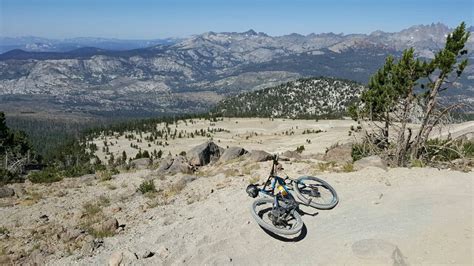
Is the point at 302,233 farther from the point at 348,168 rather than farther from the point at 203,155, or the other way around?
the point at 203,155

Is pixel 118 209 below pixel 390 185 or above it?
below

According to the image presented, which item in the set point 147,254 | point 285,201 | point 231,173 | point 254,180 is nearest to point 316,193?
point 285,201

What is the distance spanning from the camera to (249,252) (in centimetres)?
1330

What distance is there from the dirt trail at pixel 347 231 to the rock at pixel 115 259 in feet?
0.69

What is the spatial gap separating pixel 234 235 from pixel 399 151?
1304 cm

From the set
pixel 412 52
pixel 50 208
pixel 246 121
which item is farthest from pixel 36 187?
pixel 246 121

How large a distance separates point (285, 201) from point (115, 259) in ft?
20.3

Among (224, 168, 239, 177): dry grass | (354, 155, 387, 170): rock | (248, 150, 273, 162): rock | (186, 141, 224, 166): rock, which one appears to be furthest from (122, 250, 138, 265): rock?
(186, 141, 224, 166): rock

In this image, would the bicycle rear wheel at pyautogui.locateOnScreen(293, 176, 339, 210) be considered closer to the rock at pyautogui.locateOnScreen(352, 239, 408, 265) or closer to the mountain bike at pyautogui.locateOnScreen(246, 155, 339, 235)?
the mountain bike at pyautogui.locateOnScreen(246, 155, 339, 235)

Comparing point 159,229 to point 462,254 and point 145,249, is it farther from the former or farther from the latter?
point 462,254

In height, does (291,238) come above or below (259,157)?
above

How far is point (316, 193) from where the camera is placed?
16547 millimetres

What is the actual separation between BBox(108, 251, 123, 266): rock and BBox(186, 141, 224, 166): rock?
20.1 m

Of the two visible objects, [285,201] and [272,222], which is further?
[285,201]
